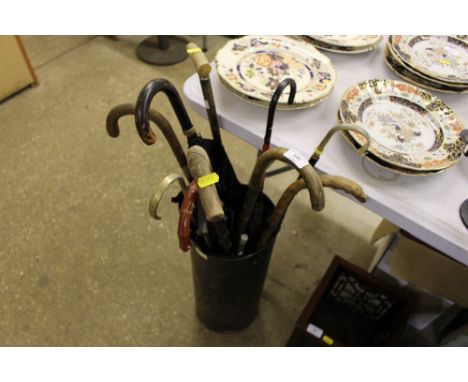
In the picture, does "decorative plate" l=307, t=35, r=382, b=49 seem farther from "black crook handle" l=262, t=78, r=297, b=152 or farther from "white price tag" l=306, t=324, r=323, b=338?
"white price tag" l=306, t=324, r=323, b=338

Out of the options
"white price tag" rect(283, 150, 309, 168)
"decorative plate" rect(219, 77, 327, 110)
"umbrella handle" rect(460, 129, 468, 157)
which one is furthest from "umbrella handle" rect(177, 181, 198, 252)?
"umbrella handle" rect(460, 129, 468, 157)

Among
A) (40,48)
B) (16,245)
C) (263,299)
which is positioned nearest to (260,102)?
(263,299)

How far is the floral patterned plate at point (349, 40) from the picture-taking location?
38.1 inches

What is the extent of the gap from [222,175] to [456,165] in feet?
1.57

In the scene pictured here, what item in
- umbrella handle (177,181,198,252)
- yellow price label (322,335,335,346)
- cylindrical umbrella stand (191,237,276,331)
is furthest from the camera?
yellow price label (322,335,335,346)

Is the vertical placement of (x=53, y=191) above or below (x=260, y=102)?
below

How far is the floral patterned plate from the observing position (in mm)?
969

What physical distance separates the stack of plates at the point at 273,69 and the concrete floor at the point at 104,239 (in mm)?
769

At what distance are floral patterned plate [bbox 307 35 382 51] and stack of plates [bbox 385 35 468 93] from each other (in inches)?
1.8

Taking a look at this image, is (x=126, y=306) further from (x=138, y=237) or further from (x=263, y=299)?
(x=263, y=299)

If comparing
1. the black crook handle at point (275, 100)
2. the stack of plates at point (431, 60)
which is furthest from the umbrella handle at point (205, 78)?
the stack of plates at point (431, 60)

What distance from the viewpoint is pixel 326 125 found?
0.82m

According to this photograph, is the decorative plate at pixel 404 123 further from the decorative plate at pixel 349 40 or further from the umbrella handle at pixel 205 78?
the umbrella handle at pixel 205 78

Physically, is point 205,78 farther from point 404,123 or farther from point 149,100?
point 404,123
